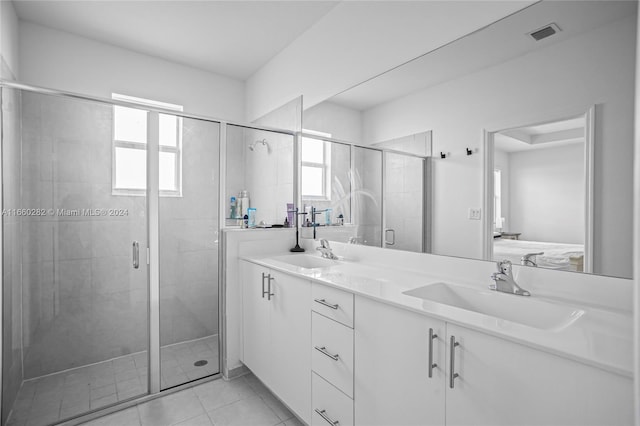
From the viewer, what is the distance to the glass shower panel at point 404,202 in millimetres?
1809

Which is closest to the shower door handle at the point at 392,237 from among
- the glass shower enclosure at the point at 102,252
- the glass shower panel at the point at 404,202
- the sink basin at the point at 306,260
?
the glass shower panel at the point at 404,202

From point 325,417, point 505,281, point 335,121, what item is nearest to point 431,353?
point 505,281

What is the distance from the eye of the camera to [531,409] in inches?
32.4

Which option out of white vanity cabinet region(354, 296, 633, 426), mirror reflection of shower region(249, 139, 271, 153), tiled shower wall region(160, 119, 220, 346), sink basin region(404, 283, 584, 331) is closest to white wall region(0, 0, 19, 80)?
tiled shower wall region(160, 119, 220, 346)

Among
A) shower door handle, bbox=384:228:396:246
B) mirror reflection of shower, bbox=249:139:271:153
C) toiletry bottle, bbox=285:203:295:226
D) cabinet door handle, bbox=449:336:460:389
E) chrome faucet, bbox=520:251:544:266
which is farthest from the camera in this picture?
toiletry bottle, bbox=285:203:295:226

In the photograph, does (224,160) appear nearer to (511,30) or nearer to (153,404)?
(153,404)

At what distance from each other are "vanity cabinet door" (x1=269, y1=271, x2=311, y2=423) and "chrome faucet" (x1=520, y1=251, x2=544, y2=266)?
99 centimetres

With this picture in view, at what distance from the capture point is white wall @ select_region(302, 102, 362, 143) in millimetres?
2193

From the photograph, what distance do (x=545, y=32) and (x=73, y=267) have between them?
2.72 meters

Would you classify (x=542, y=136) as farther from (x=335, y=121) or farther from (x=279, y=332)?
(x=279, y=332)

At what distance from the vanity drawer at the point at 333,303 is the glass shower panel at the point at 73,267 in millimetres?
1272

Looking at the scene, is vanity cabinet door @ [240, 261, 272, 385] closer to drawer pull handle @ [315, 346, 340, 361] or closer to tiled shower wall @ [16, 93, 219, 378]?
tiled shower wall @ [16, 93, 219, 378]

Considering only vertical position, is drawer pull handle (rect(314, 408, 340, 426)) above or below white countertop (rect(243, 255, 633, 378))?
below

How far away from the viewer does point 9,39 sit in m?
2.19
